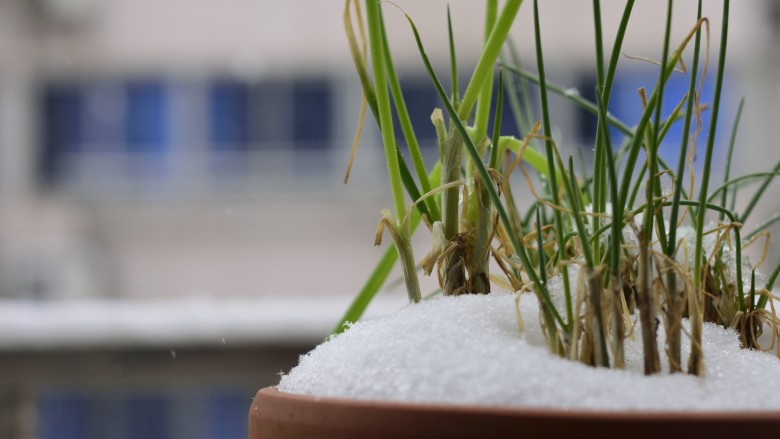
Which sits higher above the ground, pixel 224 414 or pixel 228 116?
pixel 228 116

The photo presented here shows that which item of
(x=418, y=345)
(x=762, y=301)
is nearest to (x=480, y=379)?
(x=418, y=345)

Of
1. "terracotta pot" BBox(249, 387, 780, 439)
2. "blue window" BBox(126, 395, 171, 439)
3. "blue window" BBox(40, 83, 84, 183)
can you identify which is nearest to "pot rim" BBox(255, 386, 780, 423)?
"terracotta pot" BBox(249, 387, 780, 439)

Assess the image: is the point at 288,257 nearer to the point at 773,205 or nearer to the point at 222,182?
the point at 222,182

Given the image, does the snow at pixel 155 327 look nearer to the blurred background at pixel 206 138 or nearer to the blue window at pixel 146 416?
the blue window at pixel 146 416

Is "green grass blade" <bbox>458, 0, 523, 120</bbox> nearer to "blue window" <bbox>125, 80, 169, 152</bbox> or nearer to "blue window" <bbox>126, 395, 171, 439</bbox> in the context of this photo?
"blue window" <bbox>126, 395, 171, 439</bbox>

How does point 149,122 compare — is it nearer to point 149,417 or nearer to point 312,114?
point 312,114

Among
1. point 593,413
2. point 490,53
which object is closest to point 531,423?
point 593,413

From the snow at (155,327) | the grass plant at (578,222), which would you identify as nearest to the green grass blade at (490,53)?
the grass plant at (578,222)
